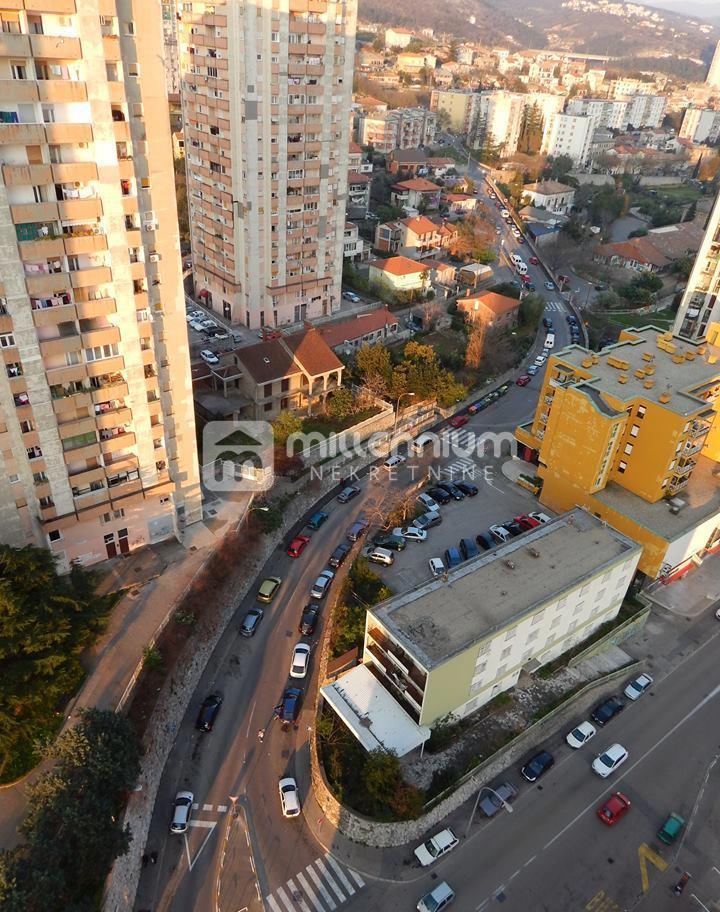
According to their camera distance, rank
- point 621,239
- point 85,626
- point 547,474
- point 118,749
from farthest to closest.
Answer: point 621,239, point 547,474, point 85,626, point 118,749

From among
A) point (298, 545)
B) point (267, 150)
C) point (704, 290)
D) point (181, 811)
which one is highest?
point (267, 150)

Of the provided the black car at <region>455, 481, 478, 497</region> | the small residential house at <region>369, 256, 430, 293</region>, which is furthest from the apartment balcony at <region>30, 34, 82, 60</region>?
the small residential house at <region>369, 256, 430, 293</region>

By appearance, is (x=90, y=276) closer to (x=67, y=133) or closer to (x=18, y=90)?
(x=67, y=133)

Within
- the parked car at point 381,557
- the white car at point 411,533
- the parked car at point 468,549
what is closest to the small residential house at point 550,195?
the parked car at point 468,549

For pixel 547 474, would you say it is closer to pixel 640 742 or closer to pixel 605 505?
pixel 605 505

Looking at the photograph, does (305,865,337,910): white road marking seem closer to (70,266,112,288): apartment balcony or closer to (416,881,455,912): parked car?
(416,881,455,912): parked car

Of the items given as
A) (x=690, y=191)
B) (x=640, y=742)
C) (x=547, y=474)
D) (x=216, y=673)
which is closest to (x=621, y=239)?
(x=690, y=191)

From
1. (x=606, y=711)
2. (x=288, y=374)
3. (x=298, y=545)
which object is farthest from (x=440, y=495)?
(x=606, y=711)
